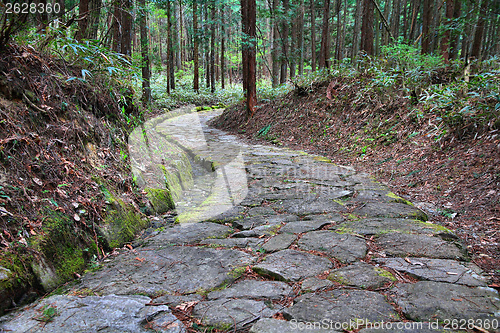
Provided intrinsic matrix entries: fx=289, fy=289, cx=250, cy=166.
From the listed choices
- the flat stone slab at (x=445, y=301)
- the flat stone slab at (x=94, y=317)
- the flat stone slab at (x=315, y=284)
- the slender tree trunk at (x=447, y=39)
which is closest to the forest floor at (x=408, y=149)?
the flat stone slab at (x=445, y=301)

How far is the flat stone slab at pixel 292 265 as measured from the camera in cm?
185

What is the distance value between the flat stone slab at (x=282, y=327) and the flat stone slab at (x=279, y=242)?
34.1 inches

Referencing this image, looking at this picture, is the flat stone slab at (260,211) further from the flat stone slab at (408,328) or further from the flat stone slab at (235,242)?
the flat stone slab at (408,328)

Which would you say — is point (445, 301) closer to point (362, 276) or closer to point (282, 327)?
point (362, 276)

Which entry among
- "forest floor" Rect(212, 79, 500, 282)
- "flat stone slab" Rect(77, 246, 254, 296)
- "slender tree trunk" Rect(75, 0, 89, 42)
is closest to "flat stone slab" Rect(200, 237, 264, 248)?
"flat stone slab" Rect(77, 246, 254, 296)

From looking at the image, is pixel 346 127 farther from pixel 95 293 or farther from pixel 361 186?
pixel 95 293

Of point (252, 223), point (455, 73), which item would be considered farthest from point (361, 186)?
point (455, 73)

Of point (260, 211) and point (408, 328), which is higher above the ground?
point (408, 328)

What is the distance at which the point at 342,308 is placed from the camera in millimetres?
1449

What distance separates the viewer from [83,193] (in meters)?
2.38

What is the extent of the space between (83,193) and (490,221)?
11.4ft

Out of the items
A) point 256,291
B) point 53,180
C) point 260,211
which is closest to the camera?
point 256,291

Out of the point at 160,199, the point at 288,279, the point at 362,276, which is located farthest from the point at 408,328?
the point at 160,199

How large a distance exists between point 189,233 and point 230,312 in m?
1.27
